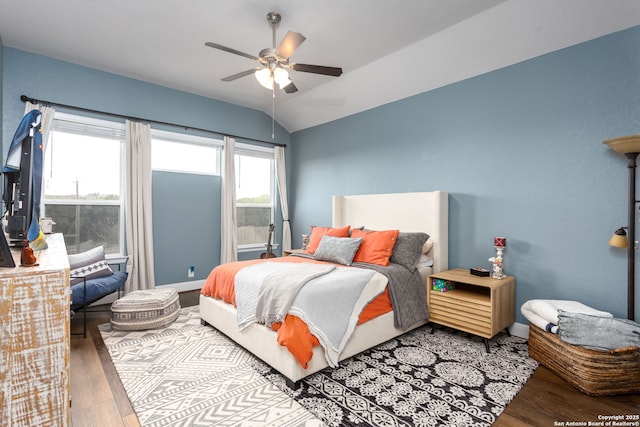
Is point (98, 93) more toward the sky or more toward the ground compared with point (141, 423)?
more toward the sky

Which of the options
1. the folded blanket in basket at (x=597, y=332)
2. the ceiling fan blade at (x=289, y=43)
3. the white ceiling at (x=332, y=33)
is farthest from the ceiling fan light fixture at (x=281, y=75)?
the folded blanket in basket at (x=597, y=332)

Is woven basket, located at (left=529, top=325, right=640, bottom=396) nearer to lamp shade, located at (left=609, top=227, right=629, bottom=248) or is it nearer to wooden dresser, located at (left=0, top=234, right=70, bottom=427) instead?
lamp shade, located at (left=609, top=227, right=629, bottom=248)

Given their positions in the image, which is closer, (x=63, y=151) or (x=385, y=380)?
(x=385, y=380)

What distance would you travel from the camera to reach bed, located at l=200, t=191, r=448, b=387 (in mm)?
2191

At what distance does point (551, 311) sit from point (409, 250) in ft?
4.12

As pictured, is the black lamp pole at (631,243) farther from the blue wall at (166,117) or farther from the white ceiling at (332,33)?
the blue wall at (166,117)

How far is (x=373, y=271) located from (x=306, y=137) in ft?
11.0

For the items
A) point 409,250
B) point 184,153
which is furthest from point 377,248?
point 184,153

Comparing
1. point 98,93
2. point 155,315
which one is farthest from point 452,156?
point 98,93

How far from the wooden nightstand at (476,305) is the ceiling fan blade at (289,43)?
95.4 inches

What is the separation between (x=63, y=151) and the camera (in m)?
3.70

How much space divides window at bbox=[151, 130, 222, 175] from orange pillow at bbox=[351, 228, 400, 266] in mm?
2772

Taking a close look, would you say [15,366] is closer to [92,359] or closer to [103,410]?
[103,410]

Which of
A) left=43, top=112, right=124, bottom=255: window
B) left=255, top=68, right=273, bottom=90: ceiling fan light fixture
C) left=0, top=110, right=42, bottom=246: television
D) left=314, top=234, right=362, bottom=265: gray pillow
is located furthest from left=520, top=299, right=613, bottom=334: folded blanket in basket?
left=43, top=112, right=124, bottom=255: window
